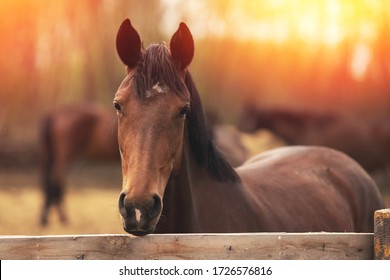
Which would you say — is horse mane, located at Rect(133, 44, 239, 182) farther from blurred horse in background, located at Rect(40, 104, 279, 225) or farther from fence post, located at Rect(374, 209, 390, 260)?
blurred horse in background, located at Rect(40, 104, 279, 225)

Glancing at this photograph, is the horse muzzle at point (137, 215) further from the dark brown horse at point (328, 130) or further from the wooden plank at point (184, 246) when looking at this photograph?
the dark brown horse at point (328, 130)

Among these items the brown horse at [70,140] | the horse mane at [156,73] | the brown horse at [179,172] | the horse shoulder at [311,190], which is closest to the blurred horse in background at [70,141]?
the brown horse at [70,140]

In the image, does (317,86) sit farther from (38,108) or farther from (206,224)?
(206,224)

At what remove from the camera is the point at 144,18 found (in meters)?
18.0

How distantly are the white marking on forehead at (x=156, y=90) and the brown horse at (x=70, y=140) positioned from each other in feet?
33.7

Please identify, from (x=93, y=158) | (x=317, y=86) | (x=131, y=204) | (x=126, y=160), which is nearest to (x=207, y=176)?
(x=126, y=160)

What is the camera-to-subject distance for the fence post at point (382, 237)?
244 centimetres

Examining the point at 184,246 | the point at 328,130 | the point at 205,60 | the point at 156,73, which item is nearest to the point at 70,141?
the point at 328,130

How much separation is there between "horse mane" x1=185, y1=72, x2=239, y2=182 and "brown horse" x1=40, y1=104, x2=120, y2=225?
9789 millimetres

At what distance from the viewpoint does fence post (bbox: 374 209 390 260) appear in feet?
8.01

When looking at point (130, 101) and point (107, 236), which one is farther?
point (130, 101)

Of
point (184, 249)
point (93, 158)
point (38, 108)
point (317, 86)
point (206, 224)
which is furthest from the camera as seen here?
point (38, 108)

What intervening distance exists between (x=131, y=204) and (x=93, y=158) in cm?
1149

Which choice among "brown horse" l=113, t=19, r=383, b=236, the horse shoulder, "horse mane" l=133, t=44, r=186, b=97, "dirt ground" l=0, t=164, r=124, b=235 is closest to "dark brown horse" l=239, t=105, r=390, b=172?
"dirt ground" l=0, t=164, r=124, b=235
